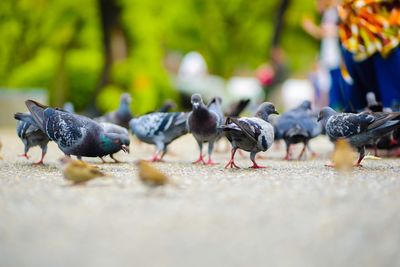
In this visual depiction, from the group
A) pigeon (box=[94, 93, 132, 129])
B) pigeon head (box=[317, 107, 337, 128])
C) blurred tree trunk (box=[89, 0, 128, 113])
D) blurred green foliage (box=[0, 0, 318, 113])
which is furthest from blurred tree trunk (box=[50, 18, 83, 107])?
pigeon head (box=[317, 107, 337, 128])

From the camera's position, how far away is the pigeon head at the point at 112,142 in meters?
7.50

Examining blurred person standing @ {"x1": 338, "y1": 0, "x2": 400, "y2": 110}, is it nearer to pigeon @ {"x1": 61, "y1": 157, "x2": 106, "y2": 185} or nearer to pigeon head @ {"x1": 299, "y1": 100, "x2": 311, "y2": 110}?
pigeon head @ {"x1": 299, "y1": 100, "x2": 311, "y2": 110}

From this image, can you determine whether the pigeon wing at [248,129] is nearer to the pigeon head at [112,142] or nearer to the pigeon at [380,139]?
the pigeon head at [112,142]

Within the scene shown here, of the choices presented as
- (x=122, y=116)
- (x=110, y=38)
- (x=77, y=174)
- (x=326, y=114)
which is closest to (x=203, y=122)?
(x=326, y=114)

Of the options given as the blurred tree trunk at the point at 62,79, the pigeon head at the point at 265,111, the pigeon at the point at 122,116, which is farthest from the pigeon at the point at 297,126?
the blurred tree trunk at the point at 62,79

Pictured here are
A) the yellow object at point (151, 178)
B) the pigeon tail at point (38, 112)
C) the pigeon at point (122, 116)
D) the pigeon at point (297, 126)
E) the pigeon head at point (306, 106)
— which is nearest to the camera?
the yellow object at point (151, 178)

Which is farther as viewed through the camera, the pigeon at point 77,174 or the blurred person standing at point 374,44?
the blurred person standing at point 374,44

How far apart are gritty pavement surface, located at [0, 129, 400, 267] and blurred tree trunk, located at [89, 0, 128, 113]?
12298mm

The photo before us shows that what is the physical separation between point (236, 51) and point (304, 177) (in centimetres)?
2366

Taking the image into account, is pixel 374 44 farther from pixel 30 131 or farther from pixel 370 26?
pixel 30 131

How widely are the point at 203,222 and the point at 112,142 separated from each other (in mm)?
3515

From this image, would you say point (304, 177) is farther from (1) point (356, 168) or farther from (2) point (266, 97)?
(2) point (266, 97)

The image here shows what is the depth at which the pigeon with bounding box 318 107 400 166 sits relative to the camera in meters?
7.31

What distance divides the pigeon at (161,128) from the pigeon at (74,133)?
115cm
